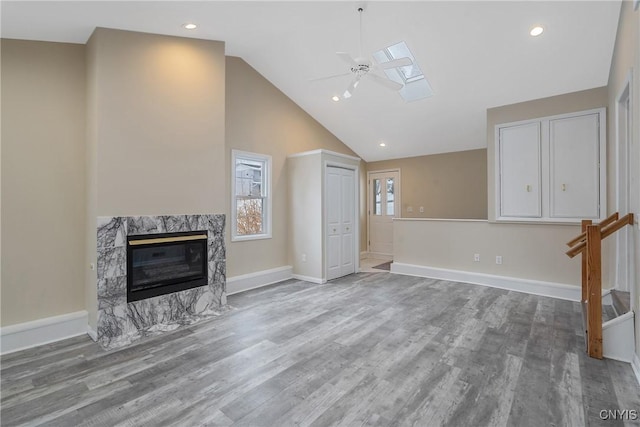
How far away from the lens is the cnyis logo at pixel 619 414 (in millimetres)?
1916

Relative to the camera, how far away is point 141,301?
3.39m

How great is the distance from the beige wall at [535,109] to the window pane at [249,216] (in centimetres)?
395

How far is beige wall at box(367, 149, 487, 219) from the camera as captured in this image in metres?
6.77

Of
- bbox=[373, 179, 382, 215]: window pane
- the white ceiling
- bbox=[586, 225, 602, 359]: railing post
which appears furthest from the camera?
bbox=[373, 179, 382, 215]: window pane

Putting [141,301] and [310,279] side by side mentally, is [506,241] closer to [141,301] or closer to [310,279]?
[310,279]

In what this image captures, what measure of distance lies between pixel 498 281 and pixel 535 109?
2.75 metres

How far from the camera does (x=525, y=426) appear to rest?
185 centimetres

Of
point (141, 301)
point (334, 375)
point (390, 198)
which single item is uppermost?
point (390, 198)

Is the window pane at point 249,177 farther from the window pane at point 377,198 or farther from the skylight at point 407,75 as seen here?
the window pane at point 377,198

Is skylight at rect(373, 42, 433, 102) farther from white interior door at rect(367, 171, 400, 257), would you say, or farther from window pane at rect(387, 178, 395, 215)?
window pane at rect(387, 178, 395, 215)

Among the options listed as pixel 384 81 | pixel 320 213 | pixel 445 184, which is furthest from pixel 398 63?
pixel 445 184

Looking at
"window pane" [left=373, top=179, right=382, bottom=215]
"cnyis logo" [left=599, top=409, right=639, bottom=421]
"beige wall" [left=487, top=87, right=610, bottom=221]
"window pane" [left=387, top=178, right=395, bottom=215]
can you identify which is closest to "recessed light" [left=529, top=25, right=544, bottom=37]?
"beige wall" [left=487, top=87, right=610, bottom=221]

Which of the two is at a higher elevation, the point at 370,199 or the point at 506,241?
the point at 370,199

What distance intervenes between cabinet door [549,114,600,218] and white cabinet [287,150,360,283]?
3261mm
